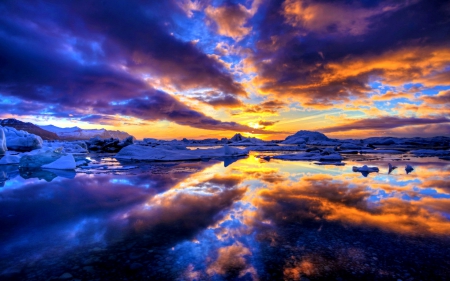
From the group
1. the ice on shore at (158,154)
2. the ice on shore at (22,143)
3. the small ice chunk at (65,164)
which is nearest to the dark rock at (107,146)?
the ice on shore at (22,143)

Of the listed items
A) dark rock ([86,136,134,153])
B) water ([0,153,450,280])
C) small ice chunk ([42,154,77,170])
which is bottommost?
water ([0,153,450,280])

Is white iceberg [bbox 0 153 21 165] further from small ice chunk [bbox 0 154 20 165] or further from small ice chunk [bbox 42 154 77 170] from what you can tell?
small ice chunk [bbox 42 154 77 170]

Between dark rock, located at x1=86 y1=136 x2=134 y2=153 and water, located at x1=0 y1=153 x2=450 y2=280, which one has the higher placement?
dark rock, located at x1=86 y1=136 x2=134 y2=153

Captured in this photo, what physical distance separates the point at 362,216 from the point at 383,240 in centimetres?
88

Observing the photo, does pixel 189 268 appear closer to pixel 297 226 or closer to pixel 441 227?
pixel 297 226

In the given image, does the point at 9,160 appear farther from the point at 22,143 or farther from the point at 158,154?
the point at 158,154

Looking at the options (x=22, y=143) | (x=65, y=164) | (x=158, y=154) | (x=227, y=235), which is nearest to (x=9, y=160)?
(x=65, y=164)

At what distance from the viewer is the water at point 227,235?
6.61 feet

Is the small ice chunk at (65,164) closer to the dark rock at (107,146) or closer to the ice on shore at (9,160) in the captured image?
the ice on shore at (9,160)

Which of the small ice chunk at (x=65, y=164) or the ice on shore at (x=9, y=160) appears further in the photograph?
the ice on shore at (x=9, y=160)

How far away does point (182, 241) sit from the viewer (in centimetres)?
261

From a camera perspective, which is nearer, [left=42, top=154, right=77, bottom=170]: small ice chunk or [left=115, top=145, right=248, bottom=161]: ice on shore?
[left=42, top=154, right=77, bottom=170]: small ice chunk

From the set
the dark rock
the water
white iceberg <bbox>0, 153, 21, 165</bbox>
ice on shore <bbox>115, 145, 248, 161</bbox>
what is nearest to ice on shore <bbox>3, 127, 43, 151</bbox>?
white iceberg <bbox>0, 153, 21, 165</bbox>

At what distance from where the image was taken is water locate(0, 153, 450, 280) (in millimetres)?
2016
